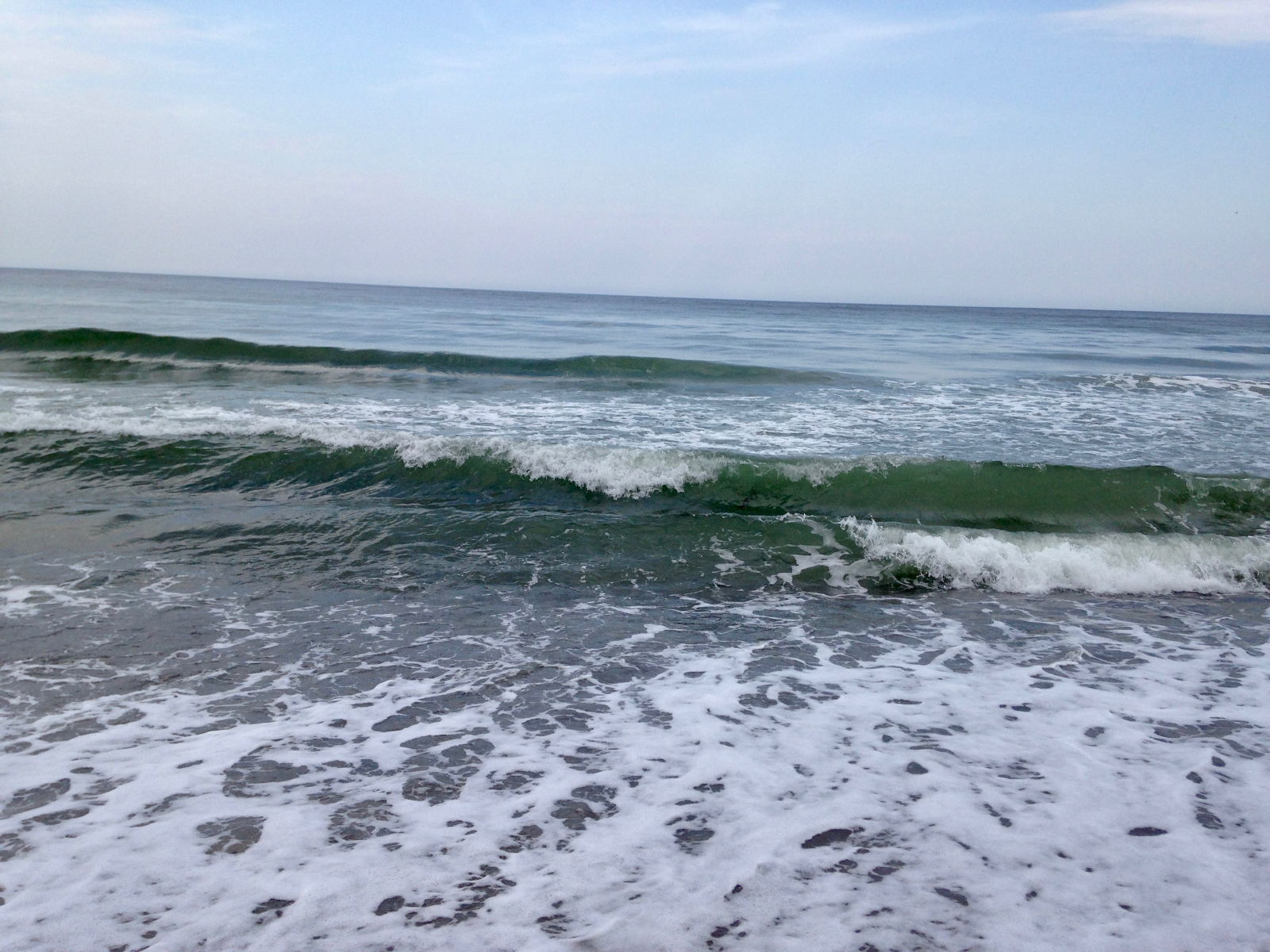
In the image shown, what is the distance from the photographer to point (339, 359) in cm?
1912

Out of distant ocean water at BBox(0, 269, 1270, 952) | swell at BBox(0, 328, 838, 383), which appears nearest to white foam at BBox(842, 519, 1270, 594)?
Answer: distant ocean water at BBox(0, 269, 1270, 952)

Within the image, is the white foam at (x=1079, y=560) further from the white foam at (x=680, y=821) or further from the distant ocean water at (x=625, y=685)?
the white foam at (x=680, y=821)

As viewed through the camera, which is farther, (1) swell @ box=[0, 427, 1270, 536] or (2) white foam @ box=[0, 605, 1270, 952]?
(1) swell @ box=[0, 427, 1270, 536]

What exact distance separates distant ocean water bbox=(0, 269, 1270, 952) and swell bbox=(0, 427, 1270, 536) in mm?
52

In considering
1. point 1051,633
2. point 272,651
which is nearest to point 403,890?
point 272,651

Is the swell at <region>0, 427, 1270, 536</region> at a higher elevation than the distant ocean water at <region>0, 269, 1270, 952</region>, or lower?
higher

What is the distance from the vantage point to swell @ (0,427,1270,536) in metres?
9.23

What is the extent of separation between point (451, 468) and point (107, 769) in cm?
635

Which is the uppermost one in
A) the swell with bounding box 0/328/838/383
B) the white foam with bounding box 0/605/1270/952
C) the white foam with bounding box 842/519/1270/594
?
the swell with bounding box 0/328/838/383

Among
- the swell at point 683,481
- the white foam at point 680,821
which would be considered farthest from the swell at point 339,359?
the white foam at point 680,821

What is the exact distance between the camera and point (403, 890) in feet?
10.3

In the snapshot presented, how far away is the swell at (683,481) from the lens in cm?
923

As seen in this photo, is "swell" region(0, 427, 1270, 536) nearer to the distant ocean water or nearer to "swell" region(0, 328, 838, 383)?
the distant ocean water

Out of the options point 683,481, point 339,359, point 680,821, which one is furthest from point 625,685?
point 339,359
